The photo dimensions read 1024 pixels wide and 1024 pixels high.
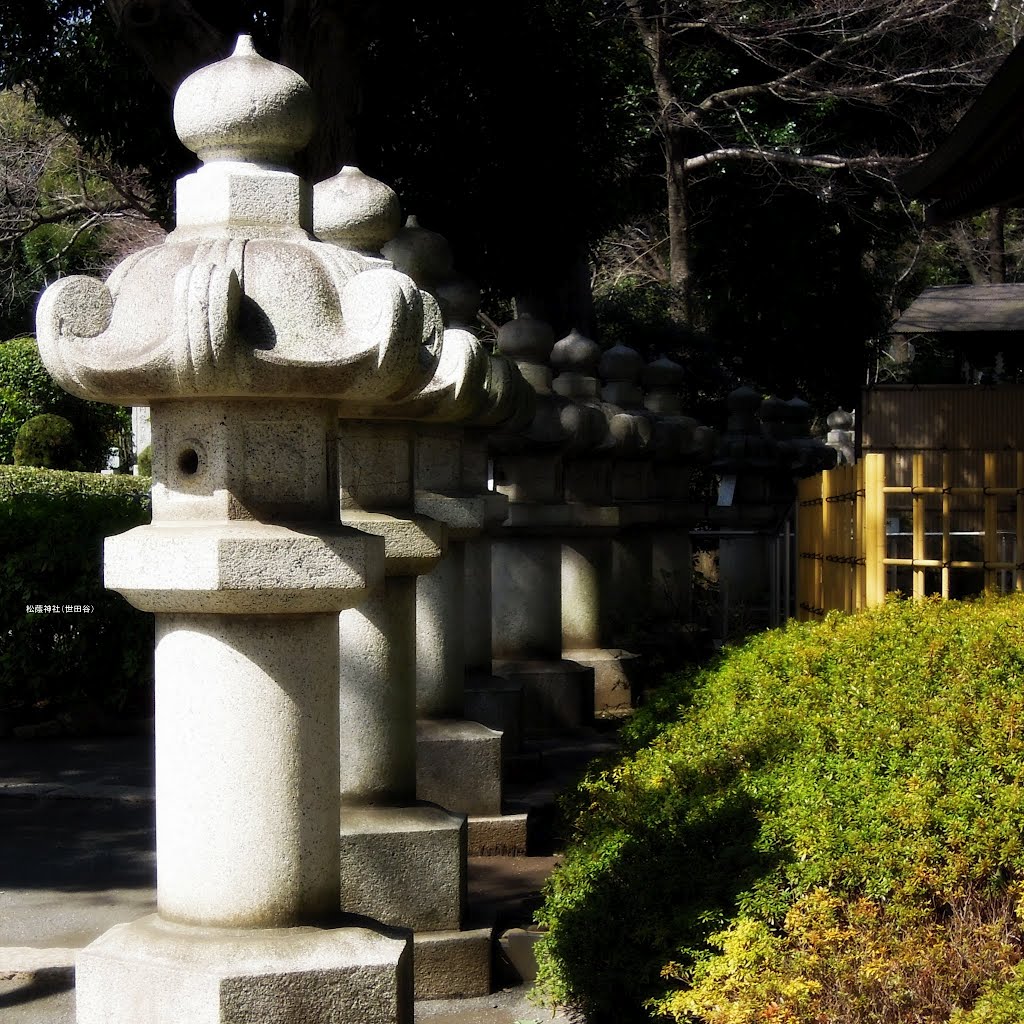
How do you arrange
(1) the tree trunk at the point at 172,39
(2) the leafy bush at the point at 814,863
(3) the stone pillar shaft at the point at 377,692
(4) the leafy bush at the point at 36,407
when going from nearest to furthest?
(2) the leafy bush at the point at 814,863
(3) the stone pillar shaft at the point at 377,692
(1) the tree trunk at the point at 172,39
(4) the leafy bush at the point at 36,407

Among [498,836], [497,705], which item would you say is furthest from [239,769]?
[497,705]

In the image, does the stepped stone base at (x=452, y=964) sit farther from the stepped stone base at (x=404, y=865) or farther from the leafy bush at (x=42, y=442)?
the leafy bush at (x=42, y=442)

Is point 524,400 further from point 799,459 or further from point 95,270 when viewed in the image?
point 95,270

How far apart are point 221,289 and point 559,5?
1192 centimetres

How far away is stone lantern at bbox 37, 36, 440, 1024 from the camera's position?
2969 millimetres

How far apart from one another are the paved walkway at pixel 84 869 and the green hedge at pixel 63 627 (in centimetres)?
35

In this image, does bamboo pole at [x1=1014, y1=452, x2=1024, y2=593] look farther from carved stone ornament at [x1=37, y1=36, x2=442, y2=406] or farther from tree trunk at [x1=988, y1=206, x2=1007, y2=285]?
tree trunk at [x1=988, y1=206, x2=1007, y2=285]

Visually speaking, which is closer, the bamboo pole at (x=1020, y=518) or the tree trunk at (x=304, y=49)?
the bamboo pole at (x=1020, y=518)

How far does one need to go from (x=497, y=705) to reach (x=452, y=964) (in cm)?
279

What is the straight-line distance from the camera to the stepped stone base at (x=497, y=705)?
7410mm

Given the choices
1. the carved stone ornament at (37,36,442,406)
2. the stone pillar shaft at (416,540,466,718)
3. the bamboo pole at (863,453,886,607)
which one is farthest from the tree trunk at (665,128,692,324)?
the carved stone ornament at (37,36,442,406)

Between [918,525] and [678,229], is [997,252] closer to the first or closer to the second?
[678,229]

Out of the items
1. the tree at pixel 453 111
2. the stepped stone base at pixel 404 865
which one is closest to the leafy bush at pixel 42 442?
the tree at pixel 453 111

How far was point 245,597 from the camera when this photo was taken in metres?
2.98
